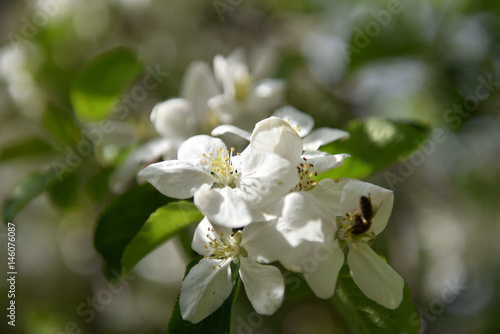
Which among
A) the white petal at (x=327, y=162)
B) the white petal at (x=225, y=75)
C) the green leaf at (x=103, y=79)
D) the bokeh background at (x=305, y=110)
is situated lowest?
the bokeh background at (x=305, y=110)

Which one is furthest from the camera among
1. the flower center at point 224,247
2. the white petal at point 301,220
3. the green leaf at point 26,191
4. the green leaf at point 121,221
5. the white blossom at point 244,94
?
the white blossom at point 244,94

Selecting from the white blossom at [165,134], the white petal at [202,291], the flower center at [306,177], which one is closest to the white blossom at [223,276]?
the white petal at [202,291]

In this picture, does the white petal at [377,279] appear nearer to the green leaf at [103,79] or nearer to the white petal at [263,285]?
the white petal at [263,285]

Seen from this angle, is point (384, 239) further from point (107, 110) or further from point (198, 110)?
point (107, 110)

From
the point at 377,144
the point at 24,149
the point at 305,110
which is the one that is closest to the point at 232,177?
the point at 377,144

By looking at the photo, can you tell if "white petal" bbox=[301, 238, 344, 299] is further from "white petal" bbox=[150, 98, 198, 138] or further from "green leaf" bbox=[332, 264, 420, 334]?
"white petal" bbox=[150, 98, 198, 138]

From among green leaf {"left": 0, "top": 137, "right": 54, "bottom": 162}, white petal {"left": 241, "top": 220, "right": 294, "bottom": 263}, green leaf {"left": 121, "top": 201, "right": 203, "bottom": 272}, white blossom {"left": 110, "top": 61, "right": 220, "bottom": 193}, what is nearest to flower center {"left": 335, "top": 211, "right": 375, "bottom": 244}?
white petal {"left": 241, "top": 220, "right": 294, "bottom": 263}

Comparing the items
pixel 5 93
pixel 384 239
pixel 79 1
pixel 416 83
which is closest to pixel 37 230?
pixel 5 93
